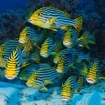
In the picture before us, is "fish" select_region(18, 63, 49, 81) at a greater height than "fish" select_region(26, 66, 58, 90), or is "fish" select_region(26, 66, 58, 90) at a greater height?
"fish" select_region(26, 66, 58, 90)

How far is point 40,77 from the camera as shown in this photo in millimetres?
4324

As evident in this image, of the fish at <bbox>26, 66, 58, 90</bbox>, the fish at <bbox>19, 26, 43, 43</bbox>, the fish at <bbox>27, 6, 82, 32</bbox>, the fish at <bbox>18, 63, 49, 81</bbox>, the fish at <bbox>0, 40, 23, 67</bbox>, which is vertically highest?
the fish at <bbox>27, 6, 82, 32</bbox>

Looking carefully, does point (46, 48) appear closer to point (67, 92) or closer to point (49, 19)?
point (49, 19)

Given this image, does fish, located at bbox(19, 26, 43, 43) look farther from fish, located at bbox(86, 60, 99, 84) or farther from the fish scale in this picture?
fish, located at bbox(86, 60, 99, 84)

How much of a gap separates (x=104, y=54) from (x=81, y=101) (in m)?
2.19

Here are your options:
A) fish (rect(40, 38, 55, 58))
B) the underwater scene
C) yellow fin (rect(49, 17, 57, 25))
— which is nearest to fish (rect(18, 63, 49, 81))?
the underwater scene

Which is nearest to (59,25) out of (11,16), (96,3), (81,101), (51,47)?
(51,47)

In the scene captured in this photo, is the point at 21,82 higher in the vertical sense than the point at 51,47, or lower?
lower

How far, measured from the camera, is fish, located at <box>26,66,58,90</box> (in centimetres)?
421

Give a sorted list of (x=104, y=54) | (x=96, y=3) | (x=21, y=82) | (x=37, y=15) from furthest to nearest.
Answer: (x=96, y=3) → (x=104, y=54) → (x=21, y=82) → (x=37, y=15)

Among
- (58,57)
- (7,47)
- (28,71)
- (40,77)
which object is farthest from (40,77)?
(7,47)

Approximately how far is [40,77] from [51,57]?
2.11 metres

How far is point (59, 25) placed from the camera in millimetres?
4703

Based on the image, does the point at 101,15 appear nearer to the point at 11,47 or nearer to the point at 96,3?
the point at 96,3
